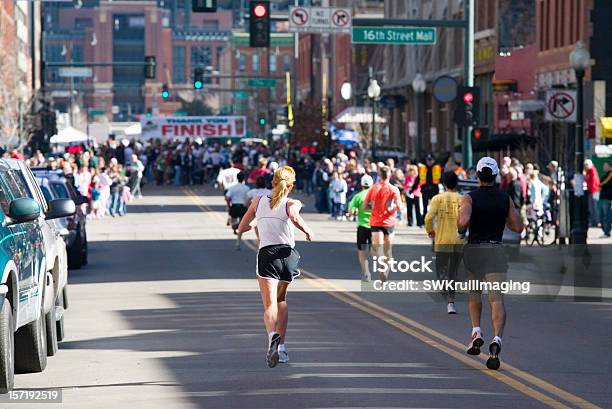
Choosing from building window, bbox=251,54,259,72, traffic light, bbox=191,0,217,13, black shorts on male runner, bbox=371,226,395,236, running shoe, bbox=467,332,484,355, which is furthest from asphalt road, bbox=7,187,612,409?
building window, bbox=251,54,259,72

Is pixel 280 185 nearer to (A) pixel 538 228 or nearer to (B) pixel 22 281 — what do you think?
(B) pixel 22 281

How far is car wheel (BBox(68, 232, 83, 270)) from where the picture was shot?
2878 centimetres

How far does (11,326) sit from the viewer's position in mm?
12008

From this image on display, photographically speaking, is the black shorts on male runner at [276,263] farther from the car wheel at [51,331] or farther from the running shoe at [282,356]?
the car wheel at [51,331]

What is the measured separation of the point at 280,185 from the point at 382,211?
29.2 feet

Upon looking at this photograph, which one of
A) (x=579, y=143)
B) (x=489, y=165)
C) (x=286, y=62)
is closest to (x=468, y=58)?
Answer: (x=579, y=143)

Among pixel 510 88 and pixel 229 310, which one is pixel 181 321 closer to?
pixel 229 310

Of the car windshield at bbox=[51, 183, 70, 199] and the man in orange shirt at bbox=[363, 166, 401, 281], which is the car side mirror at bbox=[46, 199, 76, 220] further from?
the car windshield at bbox=[51, 183, 70, 199]

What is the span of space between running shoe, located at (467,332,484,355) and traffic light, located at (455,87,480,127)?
24.0 metres

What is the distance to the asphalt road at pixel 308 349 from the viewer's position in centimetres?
1215

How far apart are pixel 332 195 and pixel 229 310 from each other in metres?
28.1

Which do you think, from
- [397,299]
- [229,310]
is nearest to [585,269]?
[397,299]

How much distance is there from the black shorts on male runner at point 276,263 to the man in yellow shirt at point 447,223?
5374mm

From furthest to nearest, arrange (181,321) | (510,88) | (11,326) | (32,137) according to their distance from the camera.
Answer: (32,137) → (510,88) → (181,321) → (11,326)
